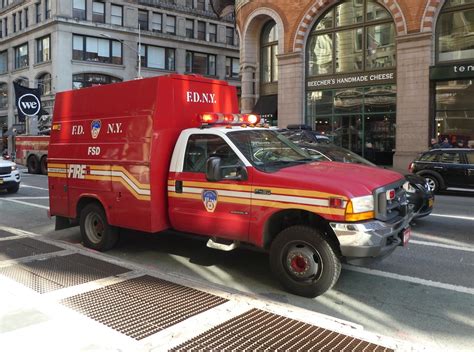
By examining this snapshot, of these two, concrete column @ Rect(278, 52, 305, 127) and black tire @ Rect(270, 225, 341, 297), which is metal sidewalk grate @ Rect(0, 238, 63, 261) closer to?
black tire @ Rect(270, 225, 341, 297)

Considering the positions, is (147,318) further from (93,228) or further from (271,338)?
(93,228)

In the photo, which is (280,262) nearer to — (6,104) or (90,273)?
(90,273)

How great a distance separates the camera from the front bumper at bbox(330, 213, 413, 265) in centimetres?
498

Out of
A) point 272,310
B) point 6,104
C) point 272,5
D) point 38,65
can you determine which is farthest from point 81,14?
point 272,310

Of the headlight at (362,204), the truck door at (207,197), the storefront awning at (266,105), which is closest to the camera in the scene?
the headlight at (362,204)

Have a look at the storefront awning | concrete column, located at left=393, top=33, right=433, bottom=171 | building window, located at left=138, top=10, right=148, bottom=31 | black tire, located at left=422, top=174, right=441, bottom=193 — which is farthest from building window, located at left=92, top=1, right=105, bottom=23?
black tire, located at left=422, top=174, right=441, bottom=193

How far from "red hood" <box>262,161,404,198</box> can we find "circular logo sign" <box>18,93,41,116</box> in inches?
1002

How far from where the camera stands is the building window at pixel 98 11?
49906mm

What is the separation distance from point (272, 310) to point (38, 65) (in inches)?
2055

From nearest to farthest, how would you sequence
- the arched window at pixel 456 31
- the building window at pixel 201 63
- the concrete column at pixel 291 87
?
the arched window at pixel 456 31 → the concrete column at pixel 291 87 → the building window at pixel 201 63

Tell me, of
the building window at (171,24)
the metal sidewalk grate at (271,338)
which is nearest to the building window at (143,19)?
the building window at (171,24)

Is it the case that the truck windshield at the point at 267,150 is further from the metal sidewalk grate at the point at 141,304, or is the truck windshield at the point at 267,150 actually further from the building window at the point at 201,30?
the building window at the point at 201,30

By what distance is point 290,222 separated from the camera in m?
5.72

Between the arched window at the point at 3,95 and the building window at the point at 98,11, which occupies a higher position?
the building window at the point at 98,11
